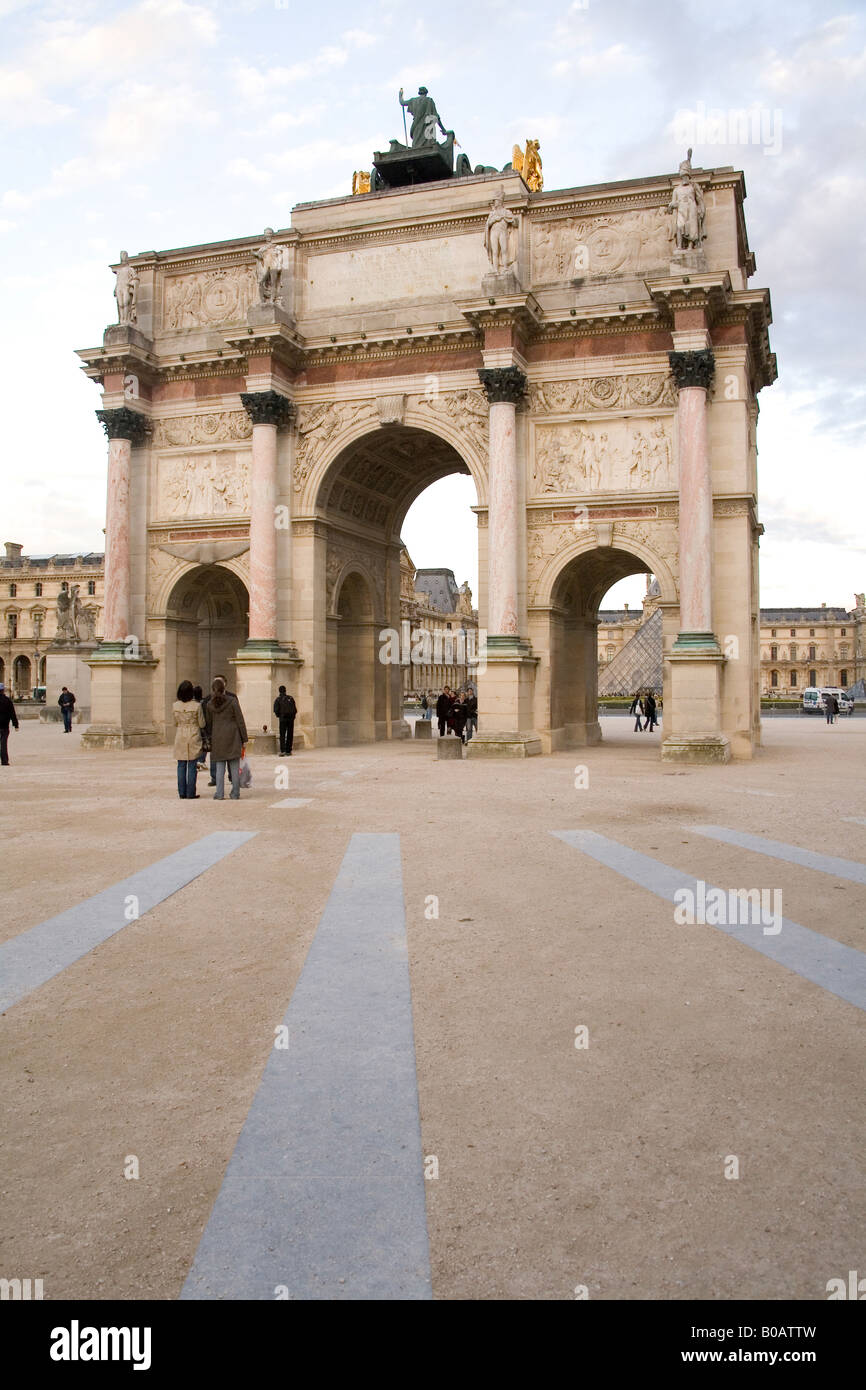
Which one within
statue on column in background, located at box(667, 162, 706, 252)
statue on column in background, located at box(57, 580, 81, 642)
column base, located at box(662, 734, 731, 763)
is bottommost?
column base, located at box(662, 734, 731, 763)

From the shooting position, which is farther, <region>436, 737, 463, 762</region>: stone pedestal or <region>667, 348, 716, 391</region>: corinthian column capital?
<region>667, 348, 716, 391</region>: corinthian column capital

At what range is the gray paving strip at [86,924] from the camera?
224 inches

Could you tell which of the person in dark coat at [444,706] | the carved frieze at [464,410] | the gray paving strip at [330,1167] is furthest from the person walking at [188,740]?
the carved frieze at [464,410]

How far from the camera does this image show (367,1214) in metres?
3.15

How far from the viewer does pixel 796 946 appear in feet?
20.5

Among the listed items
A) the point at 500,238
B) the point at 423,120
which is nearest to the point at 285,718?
the point at 500,238

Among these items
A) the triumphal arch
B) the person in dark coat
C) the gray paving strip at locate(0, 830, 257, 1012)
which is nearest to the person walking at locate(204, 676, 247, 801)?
the gray paving strip at locate(0, 830, 257, 1012)

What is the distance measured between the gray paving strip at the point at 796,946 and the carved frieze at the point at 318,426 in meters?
19.9

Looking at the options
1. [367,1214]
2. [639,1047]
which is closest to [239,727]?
[639,1047]

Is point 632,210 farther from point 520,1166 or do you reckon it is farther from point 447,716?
point 520,1166

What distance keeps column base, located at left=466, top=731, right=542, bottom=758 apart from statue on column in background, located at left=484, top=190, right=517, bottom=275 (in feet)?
37.2

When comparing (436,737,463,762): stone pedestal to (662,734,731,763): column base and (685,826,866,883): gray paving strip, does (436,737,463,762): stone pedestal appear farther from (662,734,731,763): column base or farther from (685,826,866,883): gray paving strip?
(685,826,866,883): gray paving strip

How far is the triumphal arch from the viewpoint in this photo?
2345cm

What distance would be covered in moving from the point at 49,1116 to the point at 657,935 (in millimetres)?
3979
